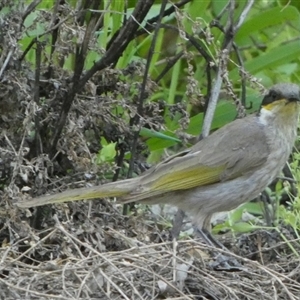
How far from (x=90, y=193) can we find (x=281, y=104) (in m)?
1.12

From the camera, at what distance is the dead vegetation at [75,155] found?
16.2 feet

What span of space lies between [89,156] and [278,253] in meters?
1.07

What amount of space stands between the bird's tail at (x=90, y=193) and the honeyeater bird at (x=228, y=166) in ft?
0.04

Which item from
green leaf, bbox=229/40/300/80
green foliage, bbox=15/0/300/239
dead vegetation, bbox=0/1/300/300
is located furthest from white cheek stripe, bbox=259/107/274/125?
green leaf, bbox=229/40/300/80

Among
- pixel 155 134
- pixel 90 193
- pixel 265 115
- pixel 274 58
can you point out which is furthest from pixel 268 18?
pixel 90 193

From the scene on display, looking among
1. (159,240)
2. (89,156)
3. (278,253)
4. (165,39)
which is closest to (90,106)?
(89,156)

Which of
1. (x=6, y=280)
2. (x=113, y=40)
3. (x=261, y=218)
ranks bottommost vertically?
(x=261, y=218)

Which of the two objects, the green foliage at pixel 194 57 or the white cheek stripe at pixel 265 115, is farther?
the white cheek stripe at pixel 265 115

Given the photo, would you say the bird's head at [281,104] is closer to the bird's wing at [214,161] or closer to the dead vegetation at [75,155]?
the bird's wing at [214,161]

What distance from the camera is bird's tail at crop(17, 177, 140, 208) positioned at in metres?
5.12

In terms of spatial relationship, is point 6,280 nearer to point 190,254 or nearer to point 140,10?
point 190,254

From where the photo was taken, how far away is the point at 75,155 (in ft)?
17.7

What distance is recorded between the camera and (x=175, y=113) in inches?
226

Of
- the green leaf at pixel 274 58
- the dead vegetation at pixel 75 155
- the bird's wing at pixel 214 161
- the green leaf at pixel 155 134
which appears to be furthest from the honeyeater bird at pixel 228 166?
the green leaf at pixel 274 58
